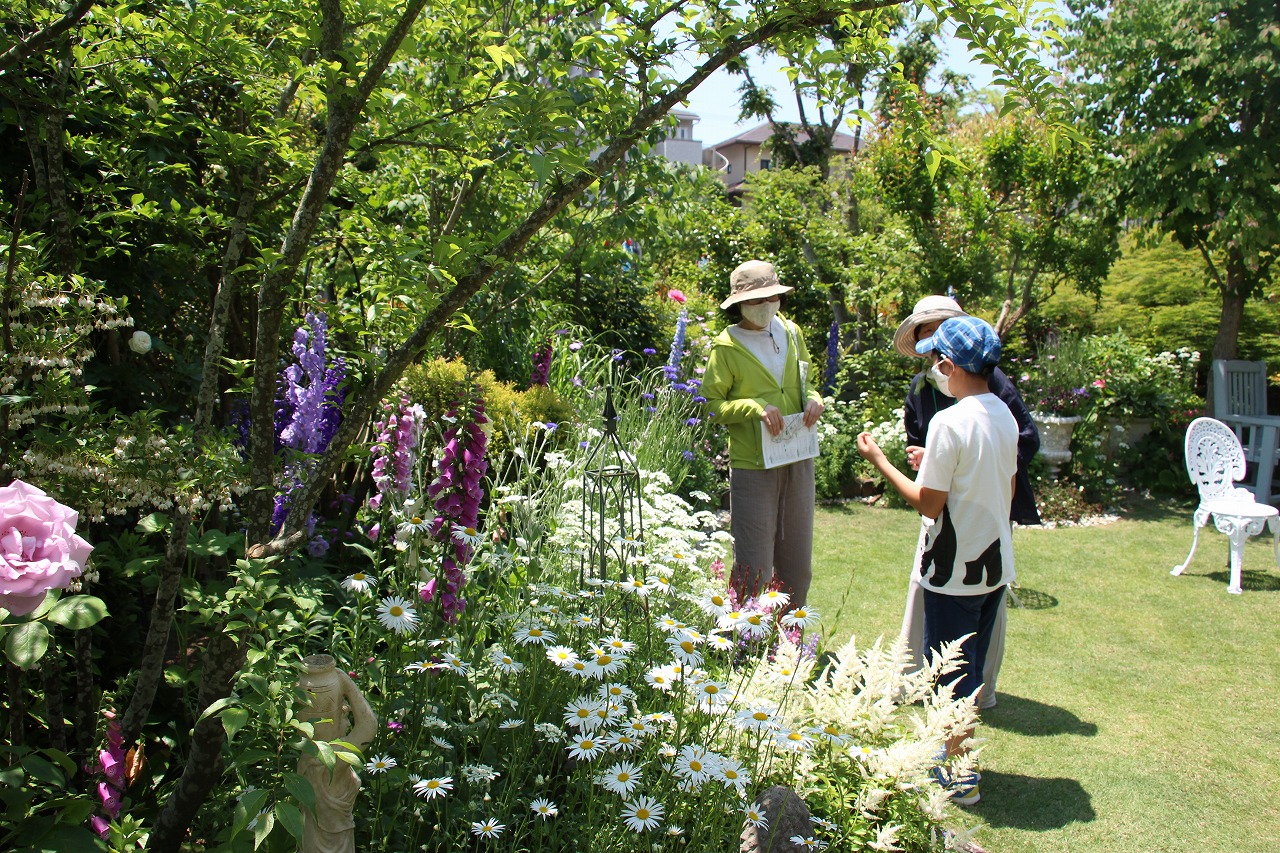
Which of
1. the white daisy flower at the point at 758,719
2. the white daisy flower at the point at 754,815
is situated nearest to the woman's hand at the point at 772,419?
the white daisy flower at the point at 758,719

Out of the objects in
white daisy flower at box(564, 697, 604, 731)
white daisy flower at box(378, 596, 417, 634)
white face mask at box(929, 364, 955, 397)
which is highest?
white face mask at box(929, 364, 955, 397)

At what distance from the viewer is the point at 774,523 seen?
409cm

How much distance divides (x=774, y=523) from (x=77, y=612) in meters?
3.19

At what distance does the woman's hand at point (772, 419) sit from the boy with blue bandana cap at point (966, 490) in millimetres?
901

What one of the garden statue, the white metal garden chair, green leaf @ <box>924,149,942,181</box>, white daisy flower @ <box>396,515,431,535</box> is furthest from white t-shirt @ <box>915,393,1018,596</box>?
the white metal garden chair

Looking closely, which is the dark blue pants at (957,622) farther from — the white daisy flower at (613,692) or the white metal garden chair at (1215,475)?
the white metal garden chair at (1215,475)

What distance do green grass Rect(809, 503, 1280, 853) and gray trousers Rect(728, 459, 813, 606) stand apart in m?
0.33

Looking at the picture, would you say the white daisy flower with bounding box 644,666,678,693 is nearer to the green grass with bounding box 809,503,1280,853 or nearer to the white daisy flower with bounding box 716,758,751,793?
the white daisy flower with bounding box 716,758,751,793

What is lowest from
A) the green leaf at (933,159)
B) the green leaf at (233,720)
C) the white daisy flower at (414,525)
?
the green leaf at (233,720)

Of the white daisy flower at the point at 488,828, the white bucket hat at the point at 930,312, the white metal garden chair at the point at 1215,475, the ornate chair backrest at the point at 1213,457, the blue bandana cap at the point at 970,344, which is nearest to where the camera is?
the white daisy flower at the point at 488,828

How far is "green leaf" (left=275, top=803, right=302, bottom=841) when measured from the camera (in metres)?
1.35

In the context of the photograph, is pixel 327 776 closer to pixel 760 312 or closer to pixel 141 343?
pixel 141 343

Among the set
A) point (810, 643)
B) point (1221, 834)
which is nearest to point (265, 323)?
point (810, 643)

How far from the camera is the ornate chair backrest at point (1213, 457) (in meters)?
6.25
